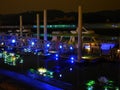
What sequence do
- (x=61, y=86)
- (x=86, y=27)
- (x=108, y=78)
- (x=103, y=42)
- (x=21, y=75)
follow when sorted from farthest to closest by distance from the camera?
(x=86, y=27) < (x=103, y=42) < (x=21, y=75) < (x=108, y=78) < (x=61, y=86)

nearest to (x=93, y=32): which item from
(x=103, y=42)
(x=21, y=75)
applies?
(x=103, y=42)

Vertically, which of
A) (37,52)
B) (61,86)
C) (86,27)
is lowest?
(61,86)

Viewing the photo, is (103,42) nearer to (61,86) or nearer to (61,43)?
(61,43)

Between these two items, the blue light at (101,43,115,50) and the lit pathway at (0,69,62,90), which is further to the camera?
the blue light at (101,43,115,50)

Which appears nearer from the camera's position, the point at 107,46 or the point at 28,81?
the point at 28,81

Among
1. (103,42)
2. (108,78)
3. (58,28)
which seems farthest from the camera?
(58,28)

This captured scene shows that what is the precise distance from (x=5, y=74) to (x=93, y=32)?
1.38 metres

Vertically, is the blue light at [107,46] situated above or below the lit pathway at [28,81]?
above

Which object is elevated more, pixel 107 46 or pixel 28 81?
pixel 107 46

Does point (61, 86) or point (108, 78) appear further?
point (108, 78)

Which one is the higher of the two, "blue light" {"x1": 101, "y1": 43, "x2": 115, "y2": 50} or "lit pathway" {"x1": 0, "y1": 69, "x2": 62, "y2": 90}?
"blue light" {"x1": 101, "y1": 43, "x2": 115, "y2": 50}

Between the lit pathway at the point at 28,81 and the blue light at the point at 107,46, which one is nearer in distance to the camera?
the lit pathway at the point at 28,81

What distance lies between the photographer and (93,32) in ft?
13.0

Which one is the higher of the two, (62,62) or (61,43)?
(61,43)
